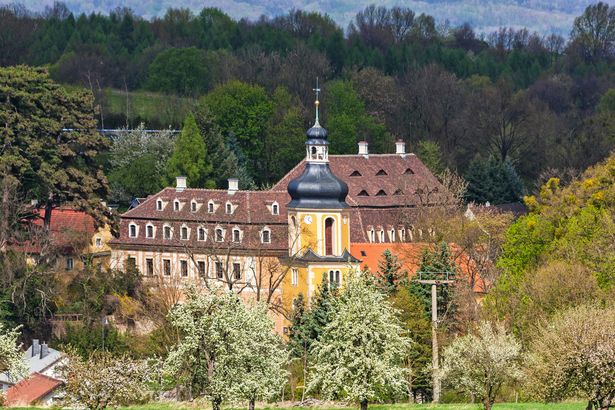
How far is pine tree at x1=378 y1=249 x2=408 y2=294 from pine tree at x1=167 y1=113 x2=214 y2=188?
27682 millimetres

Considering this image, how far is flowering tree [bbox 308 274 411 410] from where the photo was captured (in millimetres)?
67062

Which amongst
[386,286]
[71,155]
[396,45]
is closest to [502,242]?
[386,286]

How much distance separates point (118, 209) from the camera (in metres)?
120

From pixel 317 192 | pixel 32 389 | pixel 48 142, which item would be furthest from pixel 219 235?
pixel 32 389

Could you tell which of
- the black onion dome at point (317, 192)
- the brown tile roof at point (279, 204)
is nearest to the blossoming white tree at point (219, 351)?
the black onion dome at point (317, 192)

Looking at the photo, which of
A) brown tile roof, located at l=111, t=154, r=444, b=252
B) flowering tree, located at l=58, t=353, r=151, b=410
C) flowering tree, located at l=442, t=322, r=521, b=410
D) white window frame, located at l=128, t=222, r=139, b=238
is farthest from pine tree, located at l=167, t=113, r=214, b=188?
flowering tree, located at l=58, t=353, r=151, b=410

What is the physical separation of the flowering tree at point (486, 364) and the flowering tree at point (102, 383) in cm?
948

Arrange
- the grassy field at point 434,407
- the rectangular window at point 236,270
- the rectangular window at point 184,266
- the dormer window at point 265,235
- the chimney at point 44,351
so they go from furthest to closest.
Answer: the rectangular window at point 184,266, the dormer window at point 265,235, the rectangular window at point 236,270, the chimney at point 44,351, the grassy field at point 434,407

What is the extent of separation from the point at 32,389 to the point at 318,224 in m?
22.3

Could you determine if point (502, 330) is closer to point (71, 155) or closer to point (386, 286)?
point (386, 286)

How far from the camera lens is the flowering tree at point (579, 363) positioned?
59.6 m

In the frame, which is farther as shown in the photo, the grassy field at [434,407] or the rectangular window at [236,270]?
the rectangular window at [236,270]

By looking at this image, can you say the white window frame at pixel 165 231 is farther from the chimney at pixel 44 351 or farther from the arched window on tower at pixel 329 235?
the chimney at pixel 44 351

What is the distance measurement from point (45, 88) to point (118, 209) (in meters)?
12.7
